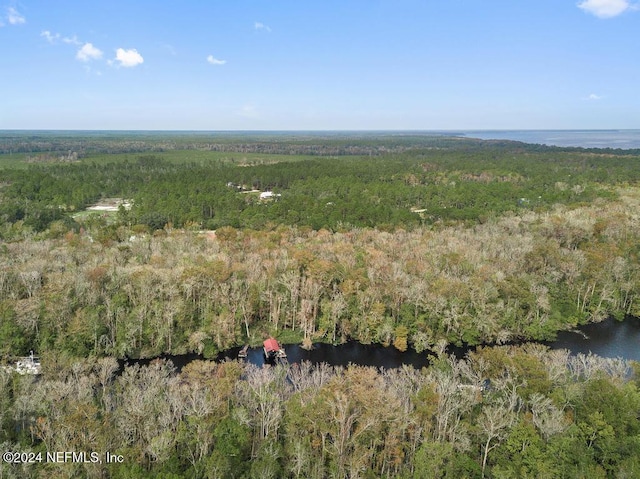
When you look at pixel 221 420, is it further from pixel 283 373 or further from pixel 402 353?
pixel 402 353

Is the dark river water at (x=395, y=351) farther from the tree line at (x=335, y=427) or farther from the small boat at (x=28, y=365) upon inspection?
the tree line at (x=335, y=427)

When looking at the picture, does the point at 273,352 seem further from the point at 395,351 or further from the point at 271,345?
the point at 395,351

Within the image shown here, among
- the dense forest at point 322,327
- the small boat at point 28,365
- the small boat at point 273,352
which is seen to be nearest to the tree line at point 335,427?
the dense forest at point 322,327

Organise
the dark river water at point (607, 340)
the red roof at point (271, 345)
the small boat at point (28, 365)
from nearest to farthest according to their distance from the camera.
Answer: the small boat at point (28, 365) → the red roof at point (271, 345) → the dark river water at point (607, 340)

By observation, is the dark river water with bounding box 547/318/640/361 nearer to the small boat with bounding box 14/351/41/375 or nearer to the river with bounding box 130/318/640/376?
the river with bounding box 130/318/640/376

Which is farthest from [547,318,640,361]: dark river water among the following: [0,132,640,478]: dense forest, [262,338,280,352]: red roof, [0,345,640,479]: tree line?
[262,338,280,352]: red roof

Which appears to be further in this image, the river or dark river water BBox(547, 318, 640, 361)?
dark river water BBox(547, 318, 640, 361)
